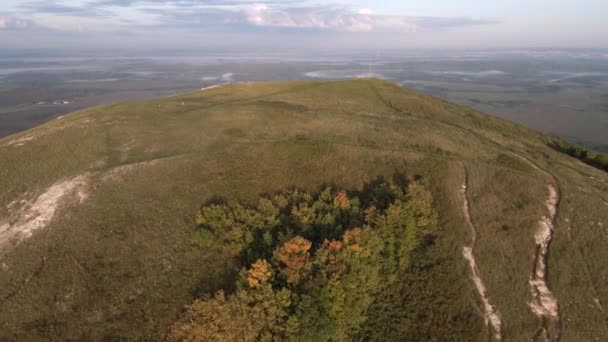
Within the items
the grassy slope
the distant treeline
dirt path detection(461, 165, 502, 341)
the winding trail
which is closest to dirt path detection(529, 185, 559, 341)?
the winding trail

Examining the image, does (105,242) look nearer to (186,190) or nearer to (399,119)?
(186,190)

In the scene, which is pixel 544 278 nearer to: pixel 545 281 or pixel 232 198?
pixel 545 281

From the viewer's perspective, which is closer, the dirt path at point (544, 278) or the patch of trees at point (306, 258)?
the patch of trees at point (306, 258)

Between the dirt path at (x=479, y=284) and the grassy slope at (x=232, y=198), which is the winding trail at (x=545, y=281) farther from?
the dirt path at (x=479, y=284)

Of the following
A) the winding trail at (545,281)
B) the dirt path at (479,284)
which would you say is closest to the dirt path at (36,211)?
the dirt path at (479,284)

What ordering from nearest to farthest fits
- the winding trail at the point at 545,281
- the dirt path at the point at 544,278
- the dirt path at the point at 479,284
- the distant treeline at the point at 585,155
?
the winding trail at the point at 545,281, the dirt path at the point at 479,284, the dirt path at the point at 544,278, the distant treeline at the point at 585,155

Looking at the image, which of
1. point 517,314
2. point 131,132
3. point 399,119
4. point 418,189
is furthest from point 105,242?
point 399,119

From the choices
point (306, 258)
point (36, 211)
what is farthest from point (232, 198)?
point (36, 211)

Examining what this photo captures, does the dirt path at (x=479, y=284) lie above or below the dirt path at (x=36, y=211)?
below
